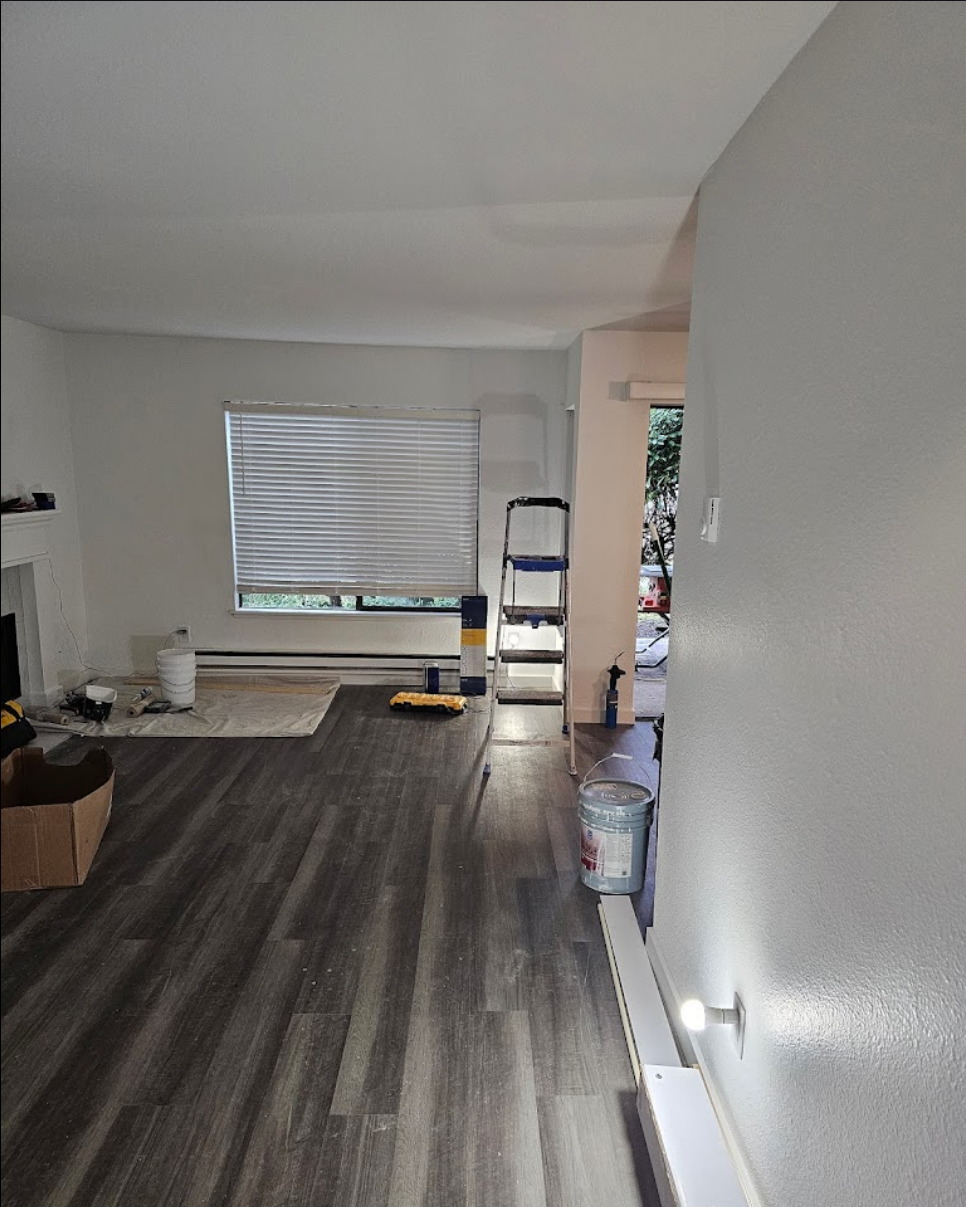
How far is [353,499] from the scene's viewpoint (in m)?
4.62

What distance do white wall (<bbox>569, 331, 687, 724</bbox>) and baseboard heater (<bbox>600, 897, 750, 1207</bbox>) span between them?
7.17 feet

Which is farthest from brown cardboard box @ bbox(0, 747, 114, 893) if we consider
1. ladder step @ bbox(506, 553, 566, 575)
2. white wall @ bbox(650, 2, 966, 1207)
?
ladder step @ bbox(506, 553, 566, 575)

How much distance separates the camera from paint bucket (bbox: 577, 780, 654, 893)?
2.41 meters

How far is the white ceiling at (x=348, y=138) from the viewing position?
53 centimetres

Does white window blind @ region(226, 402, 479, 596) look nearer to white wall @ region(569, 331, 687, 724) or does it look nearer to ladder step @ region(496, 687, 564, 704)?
white wall @ region(569, 331, 687, 724)

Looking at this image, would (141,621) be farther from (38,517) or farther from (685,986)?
(38,517)

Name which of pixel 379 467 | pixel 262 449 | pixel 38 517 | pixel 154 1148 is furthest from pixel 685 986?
pixel 262 449

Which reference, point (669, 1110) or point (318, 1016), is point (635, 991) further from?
point (318, 1016)

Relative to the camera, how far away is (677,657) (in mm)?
1889

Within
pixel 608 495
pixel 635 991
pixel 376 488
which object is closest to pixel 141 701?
pixel 376 488

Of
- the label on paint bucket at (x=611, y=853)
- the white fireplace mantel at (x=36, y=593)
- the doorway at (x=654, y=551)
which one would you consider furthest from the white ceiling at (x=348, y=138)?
the doorway at (x=654, y=551)

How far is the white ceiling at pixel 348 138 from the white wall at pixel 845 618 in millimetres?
164

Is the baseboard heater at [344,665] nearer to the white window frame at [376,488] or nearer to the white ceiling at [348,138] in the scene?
the white window frame at [376,488]

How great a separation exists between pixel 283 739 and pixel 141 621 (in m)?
1.34
